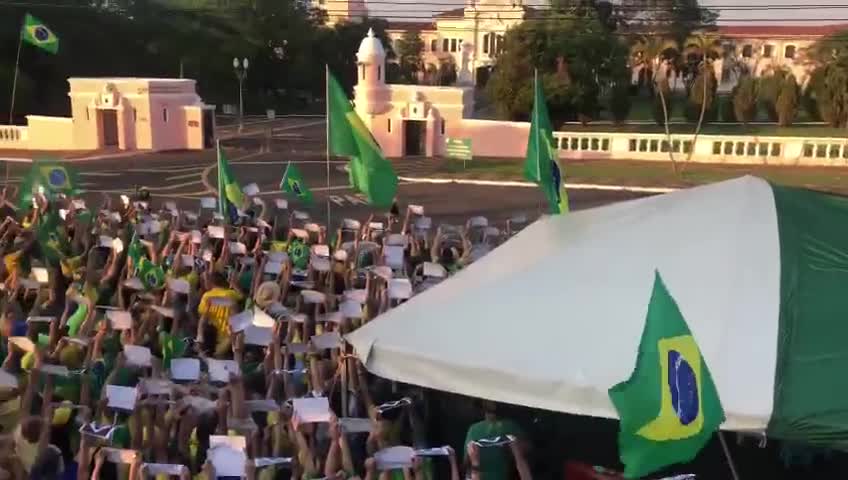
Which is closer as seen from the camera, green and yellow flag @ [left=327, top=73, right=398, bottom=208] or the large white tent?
the large white tent

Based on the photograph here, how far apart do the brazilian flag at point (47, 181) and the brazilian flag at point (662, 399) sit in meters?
9.87

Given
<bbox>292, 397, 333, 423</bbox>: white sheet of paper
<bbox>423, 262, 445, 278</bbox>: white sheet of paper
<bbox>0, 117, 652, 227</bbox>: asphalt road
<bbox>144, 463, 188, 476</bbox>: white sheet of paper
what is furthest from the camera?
<bbox>0, 117, 652, 227</bbox>: asphalt road

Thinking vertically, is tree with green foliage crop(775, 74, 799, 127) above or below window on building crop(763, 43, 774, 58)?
below

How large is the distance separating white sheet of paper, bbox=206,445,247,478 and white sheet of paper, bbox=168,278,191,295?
10.5 ft

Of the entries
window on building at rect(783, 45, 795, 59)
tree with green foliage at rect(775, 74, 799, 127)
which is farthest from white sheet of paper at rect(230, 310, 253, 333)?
window on building at rect(783, 45, 795, 59)

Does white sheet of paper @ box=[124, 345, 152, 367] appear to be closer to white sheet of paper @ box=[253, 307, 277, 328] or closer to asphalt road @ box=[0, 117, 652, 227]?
white sheet of paper @ box=[253, 307, 277, 328]

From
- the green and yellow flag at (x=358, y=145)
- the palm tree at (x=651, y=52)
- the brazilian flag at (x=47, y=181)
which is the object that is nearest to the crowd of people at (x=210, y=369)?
the green and yellow flag at (x=358, y=145)

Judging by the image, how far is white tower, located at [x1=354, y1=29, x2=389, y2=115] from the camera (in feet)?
115

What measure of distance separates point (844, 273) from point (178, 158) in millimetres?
31091

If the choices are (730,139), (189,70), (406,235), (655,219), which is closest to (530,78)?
(730,139)

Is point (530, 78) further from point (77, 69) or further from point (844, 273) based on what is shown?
point (844, 273)

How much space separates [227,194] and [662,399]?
8.50 m

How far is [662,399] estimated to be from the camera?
144 inches

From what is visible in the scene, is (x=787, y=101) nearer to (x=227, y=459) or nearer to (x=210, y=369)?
(x=210, y=369)
